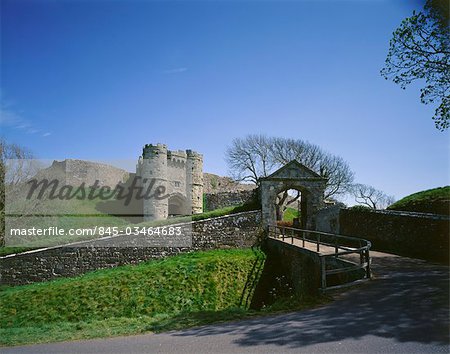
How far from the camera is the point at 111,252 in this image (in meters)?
17.4

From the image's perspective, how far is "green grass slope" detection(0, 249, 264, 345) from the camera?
29.1 feet

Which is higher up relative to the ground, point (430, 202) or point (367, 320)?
point (430, 202)

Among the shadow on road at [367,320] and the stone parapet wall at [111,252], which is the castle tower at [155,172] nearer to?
the stone parapet wall at [111,252]

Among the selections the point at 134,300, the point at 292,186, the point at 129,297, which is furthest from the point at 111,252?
the point at 292,186

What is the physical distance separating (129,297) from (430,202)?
611 inches

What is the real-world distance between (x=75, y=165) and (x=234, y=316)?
111ft

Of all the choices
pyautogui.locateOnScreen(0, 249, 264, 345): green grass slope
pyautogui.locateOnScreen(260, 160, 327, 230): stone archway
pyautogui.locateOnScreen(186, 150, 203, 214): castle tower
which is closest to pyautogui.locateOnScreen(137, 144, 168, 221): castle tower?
pyautogui.locateOnScreen(186, 150, 203, 214): castle tower

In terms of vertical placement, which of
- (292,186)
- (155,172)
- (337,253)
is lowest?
(337,253)

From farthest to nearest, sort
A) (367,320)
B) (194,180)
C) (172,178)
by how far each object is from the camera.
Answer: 1. (194,180)
2. (172,178)
3. (367,320)

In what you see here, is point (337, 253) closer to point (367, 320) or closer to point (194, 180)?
point (367, 320)

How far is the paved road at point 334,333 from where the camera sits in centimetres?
532

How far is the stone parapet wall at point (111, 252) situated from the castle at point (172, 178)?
10.4 meters

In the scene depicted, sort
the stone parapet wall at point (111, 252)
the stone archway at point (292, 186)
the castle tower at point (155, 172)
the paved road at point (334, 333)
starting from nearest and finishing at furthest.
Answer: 1. the paved road at point (334, 333)
2. the stone parapet wall at point (111, 252)
3. the stone archway at point (292, 186)
4. the castle tower at point (155, 172)


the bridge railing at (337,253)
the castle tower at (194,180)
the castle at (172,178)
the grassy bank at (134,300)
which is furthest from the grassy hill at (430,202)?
the castle at (172,178)
